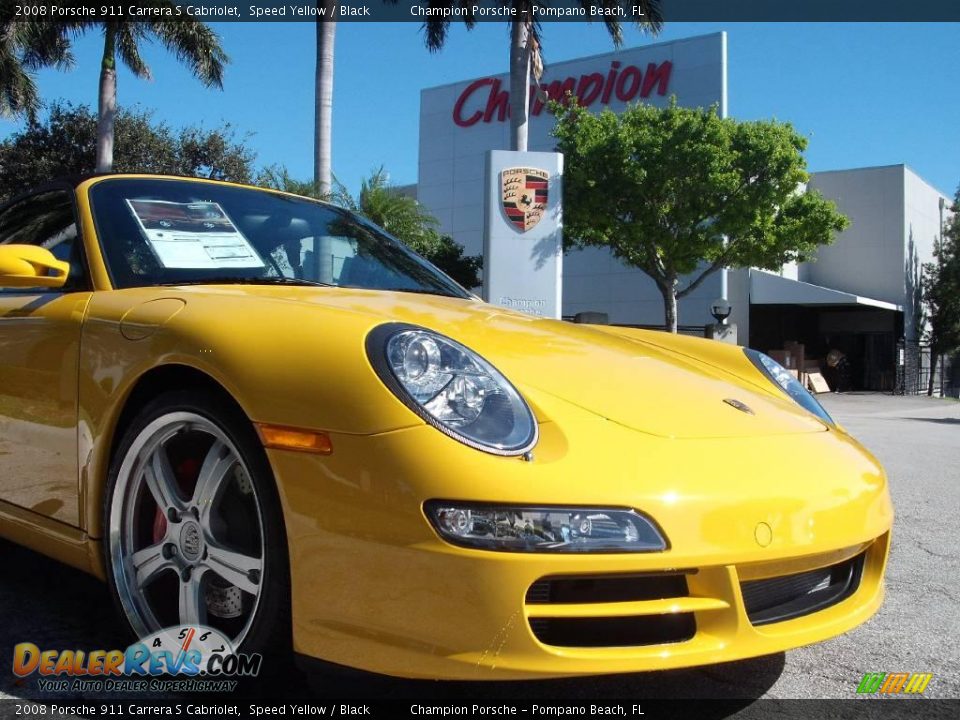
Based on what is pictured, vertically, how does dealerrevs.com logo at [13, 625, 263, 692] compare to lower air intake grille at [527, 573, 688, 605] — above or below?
below

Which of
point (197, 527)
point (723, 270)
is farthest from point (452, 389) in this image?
point (723, 270)

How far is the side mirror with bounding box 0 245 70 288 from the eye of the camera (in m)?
2.45

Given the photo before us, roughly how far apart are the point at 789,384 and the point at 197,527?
1.90m

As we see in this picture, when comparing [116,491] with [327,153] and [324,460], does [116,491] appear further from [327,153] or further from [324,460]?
[327,153]

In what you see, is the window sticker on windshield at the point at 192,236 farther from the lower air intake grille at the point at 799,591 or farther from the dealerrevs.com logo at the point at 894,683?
the dealerrevs.com logo at the point at 894,683

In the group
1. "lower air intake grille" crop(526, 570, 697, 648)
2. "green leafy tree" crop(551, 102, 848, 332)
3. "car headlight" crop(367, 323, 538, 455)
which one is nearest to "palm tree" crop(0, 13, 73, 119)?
"green leafy tree" crop(551, 102, 848, 332)

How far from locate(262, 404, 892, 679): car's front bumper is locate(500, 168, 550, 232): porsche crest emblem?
37.8 ft

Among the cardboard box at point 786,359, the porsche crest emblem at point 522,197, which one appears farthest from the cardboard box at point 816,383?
the porsche crest emblem at point 522,197

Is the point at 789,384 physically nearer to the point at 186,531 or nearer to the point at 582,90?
the point at 186,531

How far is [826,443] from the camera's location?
2201 millimetres

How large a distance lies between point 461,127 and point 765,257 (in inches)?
594

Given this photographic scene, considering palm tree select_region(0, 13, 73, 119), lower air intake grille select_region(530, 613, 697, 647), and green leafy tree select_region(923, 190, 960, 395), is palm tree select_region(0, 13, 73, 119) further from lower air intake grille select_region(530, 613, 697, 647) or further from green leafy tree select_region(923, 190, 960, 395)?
green leafy tree select_region(923, 190, 960, 395)

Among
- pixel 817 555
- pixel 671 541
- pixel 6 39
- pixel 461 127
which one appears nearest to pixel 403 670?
pixel 671 541

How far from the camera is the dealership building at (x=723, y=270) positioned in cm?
2844
